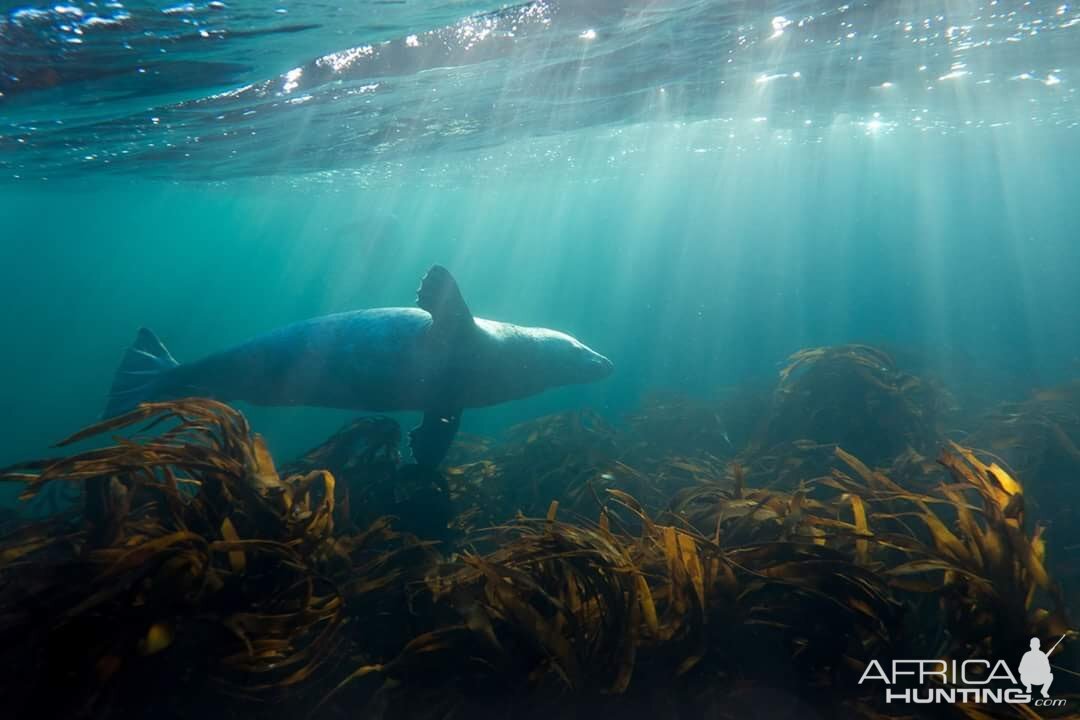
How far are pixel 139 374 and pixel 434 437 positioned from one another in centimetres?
480

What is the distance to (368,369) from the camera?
7.30 meters

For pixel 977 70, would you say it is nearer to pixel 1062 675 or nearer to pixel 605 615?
pixel 1062 675

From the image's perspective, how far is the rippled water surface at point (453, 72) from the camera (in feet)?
29.2

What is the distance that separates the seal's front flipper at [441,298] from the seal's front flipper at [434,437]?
1.48 meters

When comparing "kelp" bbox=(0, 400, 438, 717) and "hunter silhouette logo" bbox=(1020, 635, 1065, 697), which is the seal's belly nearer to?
"kelp" bbox=(0, 400, 438, 717)

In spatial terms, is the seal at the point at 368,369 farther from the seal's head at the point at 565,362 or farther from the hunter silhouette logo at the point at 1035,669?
the hunter silhouette logo at the point at 1035,669

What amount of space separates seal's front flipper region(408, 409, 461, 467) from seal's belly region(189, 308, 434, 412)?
0.39 m

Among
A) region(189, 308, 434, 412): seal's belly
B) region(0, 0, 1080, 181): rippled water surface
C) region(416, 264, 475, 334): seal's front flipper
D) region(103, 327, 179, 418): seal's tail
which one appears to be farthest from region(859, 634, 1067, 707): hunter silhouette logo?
region(0, 0, 1080, 181): rippled water surface

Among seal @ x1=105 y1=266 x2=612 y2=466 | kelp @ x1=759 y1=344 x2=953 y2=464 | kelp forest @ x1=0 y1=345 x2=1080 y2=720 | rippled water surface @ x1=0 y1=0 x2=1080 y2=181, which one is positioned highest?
rippled water surface @ x1=0 y1=0 x2=1080 y2=181

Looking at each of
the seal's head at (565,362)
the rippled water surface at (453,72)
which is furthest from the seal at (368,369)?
the rippled water surface at (453,72)

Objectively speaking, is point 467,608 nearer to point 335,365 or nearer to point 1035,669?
point 1035,669

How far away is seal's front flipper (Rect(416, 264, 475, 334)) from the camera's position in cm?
634

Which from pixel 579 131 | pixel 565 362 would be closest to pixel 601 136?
pixel 579 131

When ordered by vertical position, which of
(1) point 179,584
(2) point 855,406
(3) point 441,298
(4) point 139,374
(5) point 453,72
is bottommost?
(2) point 855,406
